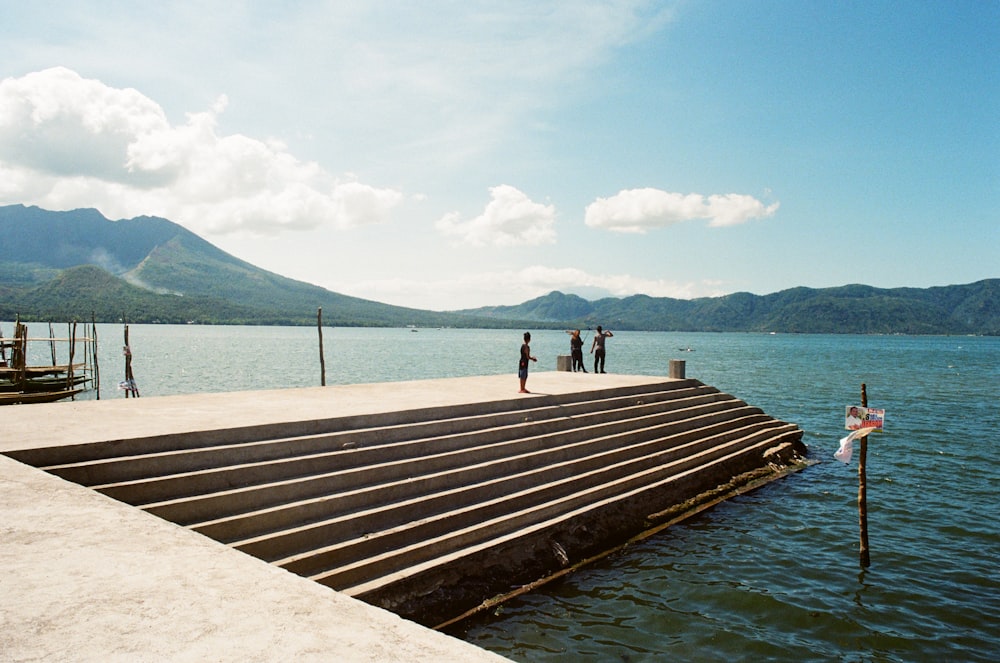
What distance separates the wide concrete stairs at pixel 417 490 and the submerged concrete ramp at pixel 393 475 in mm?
27

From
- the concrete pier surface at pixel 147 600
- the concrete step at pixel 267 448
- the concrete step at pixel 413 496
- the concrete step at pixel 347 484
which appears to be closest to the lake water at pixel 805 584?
the concrete step at pixel 413 496

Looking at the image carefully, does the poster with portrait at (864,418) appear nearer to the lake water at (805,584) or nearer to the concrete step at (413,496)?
the lake water at (805,584)

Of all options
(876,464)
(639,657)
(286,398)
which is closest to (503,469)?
(639,657)

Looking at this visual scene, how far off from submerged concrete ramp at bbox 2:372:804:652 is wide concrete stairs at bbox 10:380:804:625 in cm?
3

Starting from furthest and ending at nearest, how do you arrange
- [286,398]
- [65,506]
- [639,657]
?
1. [286,398]
2. [639,657]
3. [65,506]

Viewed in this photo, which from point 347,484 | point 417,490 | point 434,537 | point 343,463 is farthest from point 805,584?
point 343,463

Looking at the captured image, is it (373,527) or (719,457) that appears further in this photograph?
(719,457)

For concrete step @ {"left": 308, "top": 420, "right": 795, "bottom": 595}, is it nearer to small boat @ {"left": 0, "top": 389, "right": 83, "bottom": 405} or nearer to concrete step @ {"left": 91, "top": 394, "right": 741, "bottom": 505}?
concrete step @ {"left": 91, "top": 394, "right": 741, "bottom": 505}

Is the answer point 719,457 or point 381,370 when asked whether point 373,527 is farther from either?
point 381,370

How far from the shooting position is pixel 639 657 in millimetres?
9016

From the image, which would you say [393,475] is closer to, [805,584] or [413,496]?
[413,496]

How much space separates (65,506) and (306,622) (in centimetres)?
383

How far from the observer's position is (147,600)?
445 centimetres

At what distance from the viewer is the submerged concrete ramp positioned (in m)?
8.56
